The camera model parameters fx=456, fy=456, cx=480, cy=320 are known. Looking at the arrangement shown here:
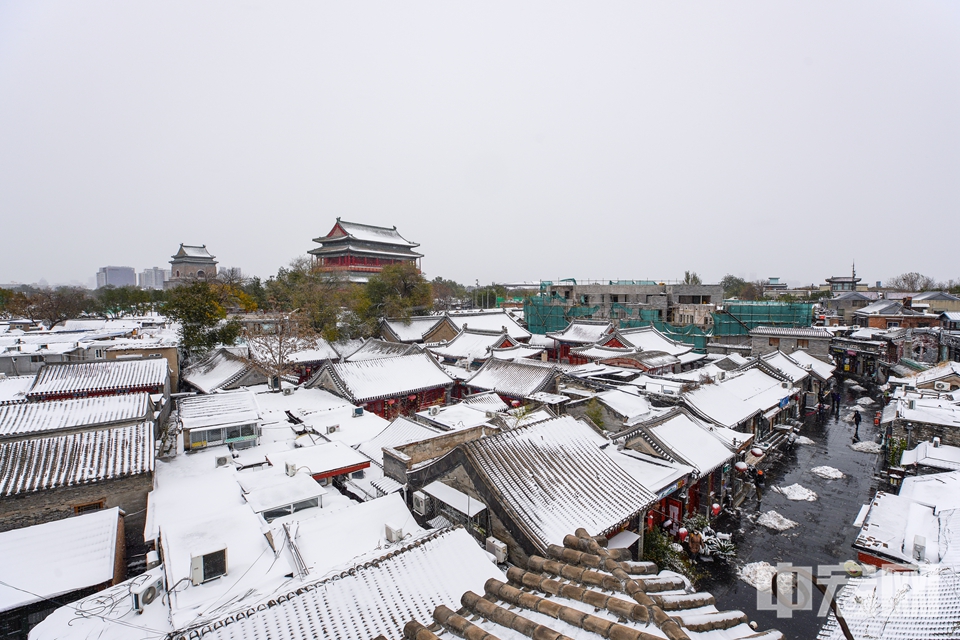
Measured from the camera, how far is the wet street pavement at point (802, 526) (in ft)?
30.7

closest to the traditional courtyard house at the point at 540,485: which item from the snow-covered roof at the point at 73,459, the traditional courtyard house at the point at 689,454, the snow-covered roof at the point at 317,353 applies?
the traditional courtyard house at the point at 689,454

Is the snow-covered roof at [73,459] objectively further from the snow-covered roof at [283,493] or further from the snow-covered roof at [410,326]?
the snow-covered roof at [410,326]

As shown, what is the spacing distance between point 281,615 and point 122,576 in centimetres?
515

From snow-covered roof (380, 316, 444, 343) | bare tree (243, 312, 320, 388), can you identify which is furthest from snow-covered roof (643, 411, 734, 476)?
snow-covered roof (380, 316, 444, 343)

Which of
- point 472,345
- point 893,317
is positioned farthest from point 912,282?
point 472,345

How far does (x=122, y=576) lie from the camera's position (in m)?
8.12

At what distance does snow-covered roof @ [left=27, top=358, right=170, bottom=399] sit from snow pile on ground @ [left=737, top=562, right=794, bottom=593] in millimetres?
20673

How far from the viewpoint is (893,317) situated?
37.2 metres

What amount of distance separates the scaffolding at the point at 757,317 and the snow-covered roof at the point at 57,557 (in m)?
38.8

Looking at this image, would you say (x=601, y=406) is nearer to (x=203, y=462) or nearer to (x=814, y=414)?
(x=203, y=462)

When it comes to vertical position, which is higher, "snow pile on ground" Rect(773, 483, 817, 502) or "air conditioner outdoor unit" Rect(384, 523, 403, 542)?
"air conditioner outdoor unit" Rect(384, 523, 403, 542)

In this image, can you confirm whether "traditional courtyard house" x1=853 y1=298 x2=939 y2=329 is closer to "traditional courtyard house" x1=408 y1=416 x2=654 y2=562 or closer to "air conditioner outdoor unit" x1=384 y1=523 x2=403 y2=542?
"traditional courtyard house" x1=408 y1=416 x2=654 y2=562

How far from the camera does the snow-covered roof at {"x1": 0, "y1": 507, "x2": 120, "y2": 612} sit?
6.64m

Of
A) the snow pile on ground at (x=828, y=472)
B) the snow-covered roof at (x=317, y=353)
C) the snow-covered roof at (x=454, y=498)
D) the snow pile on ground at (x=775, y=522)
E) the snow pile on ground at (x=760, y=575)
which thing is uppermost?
the snow-covered roof at (x=317, y=353)
